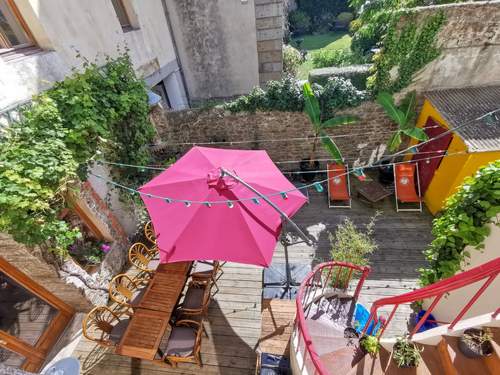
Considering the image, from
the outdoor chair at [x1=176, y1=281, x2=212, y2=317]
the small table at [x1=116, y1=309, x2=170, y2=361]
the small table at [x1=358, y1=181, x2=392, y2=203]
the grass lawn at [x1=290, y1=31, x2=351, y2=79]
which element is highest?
the small table at [x1=116, y1=309, x2=170, y2=361]

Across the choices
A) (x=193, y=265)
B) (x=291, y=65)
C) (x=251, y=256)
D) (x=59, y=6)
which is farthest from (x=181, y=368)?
(x=291, y=65)

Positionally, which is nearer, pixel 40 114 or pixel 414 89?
pixel 40 114

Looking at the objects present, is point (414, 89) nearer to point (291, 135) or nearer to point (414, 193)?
point (414, 193)

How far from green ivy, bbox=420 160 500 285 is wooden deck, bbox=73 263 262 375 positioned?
346 centimetres

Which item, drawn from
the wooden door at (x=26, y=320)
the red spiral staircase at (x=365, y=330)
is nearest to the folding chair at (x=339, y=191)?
the red spiral staircase at (x=365, y=330)

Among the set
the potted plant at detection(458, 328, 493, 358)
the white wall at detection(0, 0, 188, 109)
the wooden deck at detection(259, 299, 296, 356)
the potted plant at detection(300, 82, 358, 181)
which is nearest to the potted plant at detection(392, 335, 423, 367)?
the potted plant at detection(458, 328, 493, 358)

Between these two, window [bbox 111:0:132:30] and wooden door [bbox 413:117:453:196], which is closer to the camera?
wooden door [bbox 413:117:453:196]

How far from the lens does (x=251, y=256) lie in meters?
3.89

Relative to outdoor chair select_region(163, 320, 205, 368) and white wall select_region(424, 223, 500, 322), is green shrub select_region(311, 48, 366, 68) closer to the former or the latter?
white wall select_region(424, 223, 500, 322)

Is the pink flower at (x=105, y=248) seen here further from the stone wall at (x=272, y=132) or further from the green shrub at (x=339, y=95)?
the green shrub at (x=339, y=95)

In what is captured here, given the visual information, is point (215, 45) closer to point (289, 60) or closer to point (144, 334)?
point (289, 60)

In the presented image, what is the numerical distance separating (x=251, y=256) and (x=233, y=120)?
6.12m

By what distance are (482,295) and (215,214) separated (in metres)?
4.21

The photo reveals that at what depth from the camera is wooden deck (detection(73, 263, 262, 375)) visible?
4664 mm
